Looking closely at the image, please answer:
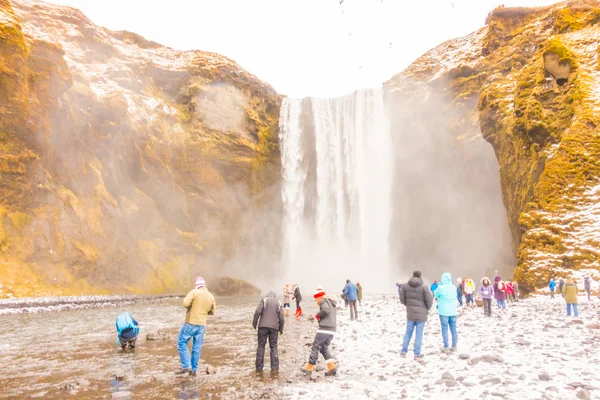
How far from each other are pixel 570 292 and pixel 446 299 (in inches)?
287

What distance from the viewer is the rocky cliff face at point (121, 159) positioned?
31.6m

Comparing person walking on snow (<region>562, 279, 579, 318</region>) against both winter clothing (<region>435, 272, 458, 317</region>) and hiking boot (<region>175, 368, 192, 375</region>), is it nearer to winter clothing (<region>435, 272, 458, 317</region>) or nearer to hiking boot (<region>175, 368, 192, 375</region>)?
winter clothing (<region>435, 272, 458, 317</region>)

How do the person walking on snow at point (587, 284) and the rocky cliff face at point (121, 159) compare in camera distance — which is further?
the rocky cliff face at point (121, 159)

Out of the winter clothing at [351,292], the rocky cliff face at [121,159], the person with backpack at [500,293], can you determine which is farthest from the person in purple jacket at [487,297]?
the rocky cliff face at [121,159]

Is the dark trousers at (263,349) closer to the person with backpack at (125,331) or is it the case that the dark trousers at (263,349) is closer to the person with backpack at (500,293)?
the person with backpack at (125,331)

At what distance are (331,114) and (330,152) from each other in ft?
20.0

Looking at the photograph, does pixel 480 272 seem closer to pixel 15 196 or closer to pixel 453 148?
pixel 453 148

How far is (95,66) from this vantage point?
45.9 metres

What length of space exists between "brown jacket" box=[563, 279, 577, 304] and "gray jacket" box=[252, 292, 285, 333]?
427 inches

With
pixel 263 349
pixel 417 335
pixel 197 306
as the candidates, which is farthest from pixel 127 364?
pixel 417 335

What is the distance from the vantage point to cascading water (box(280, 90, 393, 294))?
173 ft

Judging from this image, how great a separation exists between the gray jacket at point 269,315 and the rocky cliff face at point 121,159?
27231 mm

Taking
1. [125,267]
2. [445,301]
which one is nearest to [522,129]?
[445,301]

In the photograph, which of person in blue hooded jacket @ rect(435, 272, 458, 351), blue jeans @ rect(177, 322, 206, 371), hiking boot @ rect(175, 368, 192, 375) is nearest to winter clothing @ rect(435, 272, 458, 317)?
person in blue hooded jacket @ rect(435, 272, 458, 351)
